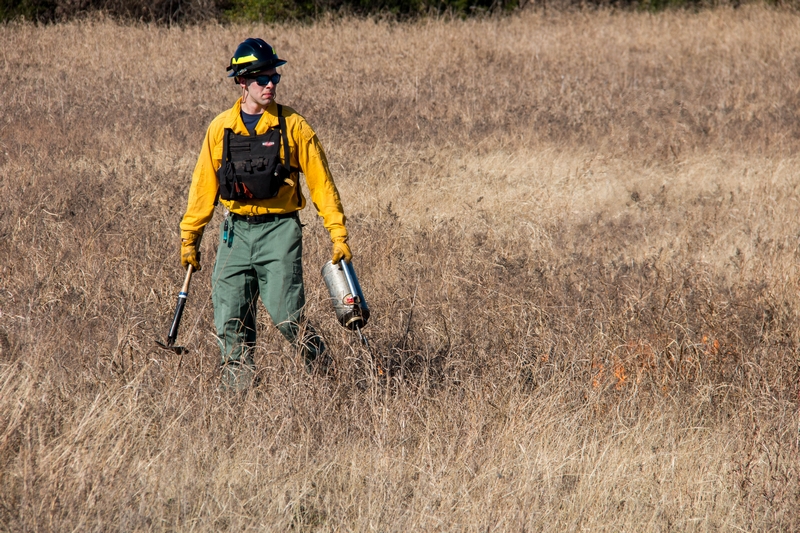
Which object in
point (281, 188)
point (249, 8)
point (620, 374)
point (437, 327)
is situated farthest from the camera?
point (249, 8)

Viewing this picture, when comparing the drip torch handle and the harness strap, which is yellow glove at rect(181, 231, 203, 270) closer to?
the harness strap

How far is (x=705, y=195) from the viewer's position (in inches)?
332

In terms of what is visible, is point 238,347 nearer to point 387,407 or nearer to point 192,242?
point 192,242

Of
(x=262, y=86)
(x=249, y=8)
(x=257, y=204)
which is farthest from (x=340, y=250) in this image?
(x=249, y=8)

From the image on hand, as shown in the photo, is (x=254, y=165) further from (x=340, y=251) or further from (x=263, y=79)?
(x=340, y=251)

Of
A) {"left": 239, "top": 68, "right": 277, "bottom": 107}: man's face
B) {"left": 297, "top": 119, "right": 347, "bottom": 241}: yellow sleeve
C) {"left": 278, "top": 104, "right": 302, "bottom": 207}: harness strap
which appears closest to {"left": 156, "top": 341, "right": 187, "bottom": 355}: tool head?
{"left": 297, "top": 119, "right": 347, "bottom": 241}: yellow sleeve

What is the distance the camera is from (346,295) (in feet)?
13.0

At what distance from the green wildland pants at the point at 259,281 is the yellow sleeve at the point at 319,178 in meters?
0.17

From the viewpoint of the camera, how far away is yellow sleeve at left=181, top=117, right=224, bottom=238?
159 inches

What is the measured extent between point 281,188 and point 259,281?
513 millimetres

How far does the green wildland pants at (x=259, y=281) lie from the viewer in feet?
13.3

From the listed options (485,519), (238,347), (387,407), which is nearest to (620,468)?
(485,519)

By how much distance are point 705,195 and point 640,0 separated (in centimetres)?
1472

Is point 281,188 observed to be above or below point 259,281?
above
